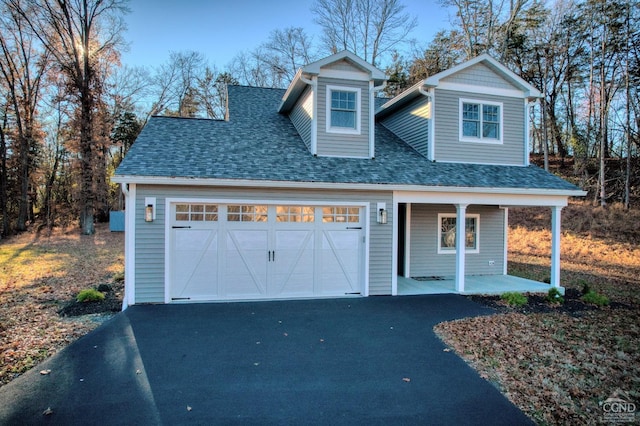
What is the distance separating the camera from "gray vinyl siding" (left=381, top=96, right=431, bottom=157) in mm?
9969

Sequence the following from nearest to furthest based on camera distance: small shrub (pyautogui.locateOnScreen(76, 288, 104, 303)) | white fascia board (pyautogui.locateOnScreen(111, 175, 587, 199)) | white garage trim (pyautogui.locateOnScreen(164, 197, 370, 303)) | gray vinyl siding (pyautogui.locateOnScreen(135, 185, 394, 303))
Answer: white fascia board (pyautogui.locateOnScreen(111, 175, 587, 199)) → gray vinyl siding (pyautogui.locateOnScreen(135, 185, 394, 303)) → white garage trim (pyautogui.locateOnScreen(164, 197, 370, 303)) → small shrub (pyautogui.locateOnScreen(76, 288, 104, 303))

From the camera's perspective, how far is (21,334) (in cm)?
573

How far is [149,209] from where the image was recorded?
7.16m

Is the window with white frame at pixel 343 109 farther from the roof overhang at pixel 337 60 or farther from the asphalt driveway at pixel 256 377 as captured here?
the asphalt driveway at pixel 256 377

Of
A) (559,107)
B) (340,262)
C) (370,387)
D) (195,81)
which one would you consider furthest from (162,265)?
(559,107)

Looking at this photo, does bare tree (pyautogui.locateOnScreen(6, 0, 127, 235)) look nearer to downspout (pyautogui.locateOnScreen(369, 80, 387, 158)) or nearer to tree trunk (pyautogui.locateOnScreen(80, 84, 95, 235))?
tree trunk (pyautogui.locateOnScreen(80, 84, 95, 235))

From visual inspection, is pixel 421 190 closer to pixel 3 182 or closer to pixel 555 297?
pixel 555 297

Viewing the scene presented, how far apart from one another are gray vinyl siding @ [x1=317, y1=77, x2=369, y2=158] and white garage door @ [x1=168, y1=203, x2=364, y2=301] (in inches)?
66.6

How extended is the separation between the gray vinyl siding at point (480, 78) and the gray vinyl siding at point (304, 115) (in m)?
3.87

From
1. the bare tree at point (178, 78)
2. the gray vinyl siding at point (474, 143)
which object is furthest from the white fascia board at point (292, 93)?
the bare tree at point (178, 78)

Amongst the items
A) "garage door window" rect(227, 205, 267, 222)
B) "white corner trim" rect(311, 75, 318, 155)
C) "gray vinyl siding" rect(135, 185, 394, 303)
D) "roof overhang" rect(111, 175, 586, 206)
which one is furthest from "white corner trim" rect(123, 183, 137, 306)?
"white corner trim" rect(311, 75, 318, 155)

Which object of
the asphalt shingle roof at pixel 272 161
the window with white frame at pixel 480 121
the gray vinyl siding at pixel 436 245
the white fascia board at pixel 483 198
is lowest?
the gray vinyl siding at pixel 436 245

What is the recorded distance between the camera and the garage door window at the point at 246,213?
773cm

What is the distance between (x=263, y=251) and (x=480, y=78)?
779 centimetres
